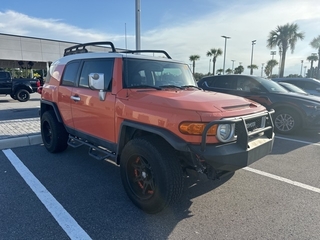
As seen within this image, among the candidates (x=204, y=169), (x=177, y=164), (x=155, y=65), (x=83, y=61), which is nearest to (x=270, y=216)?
(x=204, y=169)

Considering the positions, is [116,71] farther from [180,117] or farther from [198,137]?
[198,137]

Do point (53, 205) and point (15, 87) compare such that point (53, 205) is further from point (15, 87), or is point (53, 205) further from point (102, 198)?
point (15, 87)

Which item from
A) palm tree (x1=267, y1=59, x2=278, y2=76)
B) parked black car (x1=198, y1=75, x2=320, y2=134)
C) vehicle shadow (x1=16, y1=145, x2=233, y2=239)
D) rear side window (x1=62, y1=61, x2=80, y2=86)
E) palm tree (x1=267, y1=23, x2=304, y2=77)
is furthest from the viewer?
palm tree (x1=267, y1=59, x2=278, y2=76)

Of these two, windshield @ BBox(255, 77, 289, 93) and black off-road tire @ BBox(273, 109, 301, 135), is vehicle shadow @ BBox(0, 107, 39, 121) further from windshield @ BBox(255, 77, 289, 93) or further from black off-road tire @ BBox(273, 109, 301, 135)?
black off-road tire @ BBox(273, 109, 301, 135)

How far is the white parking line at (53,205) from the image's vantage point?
8.20 feet

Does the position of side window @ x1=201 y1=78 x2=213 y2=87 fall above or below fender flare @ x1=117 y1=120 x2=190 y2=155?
above

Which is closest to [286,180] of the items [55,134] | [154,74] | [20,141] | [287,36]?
[154,74]

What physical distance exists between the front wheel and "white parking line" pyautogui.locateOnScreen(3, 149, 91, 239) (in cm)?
634

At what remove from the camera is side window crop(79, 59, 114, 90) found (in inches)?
136

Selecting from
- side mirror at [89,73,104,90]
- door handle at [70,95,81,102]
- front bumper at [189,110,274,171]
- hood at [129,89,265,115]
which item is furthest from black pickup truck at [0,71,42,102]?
front bumper at [189,110,274,171]

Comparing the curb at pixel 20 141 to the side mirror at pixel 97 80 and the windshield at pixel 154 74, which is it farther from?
the windshield at pixel 154 74

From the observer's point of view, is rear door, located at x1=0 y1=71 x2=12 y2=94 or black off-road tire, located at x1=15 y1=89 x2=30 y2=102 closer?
rear door, located at x1=0 y1=71 x2=12 y2=94

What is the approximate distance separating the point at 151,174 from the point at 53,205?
52.7 inches

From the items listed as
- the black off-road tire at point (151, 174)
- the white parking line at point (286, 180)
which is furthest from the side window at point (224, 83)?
the black off-road tire at point (151, 174)
